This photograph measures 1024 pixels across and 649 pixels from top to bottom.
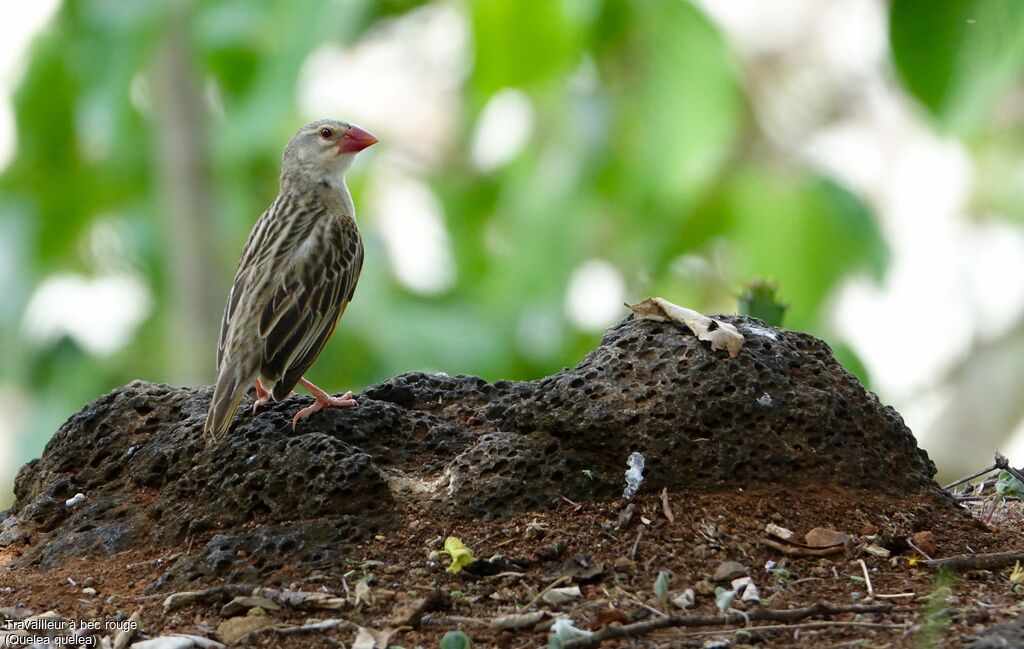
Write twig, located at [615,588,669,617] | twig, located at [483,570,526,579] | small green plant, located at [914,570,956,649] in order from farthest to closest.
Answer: twig, located at [483,570,526,579]
twig, located at [615,588,669,617]
small green plant, located at [914,570,956,649]

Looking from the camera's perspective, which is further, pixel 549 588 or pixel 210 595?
pixel 210 595

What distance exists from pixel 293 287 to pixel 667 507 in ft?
7.47

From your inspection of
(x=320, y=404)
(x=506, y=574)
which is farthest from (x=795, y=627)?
(x=320, y=404)

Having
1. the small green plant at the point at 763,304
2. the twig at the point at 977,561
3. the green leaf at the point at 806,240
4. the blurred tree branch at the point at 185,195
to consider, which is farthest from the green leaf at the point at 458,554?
the blurred tree branch at the point at 185,195

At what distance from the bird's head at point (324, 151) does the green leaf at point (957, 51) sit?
11.2 feet

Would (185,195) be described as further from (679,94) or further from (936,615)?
(936,615)

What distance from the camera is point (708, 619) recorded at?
4090mm

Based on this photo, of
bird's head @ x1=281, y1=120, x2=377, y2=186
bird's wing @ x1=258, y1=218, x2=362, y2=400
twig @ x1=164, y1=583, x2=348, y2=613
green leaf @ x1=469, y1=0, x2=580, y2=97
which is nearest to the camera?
twig @ x1=164, y1=583, x2=348, y2=613

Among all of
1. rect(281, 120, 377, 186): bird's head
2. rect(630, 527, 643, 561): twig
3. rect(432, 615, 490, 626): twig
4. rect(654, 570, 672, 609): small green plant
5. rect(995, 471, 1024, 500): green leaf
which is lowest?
rect(432, 615, 490, 626): twig

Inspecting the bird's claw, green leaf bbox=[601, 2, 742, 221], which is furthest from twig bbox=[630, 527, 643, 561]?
green leaf bbox=[601, 2, 742, 221]

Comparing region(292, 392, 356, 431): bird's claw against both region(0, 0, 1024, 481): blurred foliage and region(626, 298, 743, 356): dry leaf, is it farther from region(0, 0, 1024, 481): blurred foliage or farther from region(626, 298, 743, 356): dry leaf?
region(0, 0, 1024, 481): blurred foliage

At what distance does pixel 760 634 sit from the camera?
4.05 m

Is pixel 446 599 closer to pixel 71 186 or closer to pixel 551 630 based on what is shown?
pixel 551 630

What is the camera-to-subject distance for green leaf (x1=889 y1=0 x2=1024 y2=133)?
7934 mm
